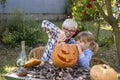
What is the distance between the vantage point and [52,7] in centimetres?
1284

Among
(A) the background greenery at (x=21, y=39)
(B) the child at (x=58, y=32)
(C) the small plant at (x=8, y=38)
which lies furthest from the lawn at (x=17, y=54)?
(B) the child at (x=58, y=32)

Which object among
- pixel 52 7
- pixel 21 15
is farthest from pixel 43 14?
pixel 21 15

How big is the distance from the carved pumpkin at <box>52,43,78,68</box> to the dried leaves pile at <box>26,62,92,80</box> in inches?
2.2

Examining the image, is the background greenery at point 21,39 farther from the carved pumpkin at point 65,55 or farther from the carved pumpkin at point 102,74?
the carved pumpkin at point 102,74

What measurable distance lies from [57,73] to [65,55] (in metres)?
0.24

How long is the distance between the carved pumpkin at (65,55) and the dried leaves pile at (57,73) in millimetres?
57

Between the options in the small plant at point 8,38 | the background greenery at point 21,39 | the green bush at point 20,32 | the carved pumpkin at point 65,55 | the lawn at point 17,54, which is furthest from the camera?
the green bush at point 20,32

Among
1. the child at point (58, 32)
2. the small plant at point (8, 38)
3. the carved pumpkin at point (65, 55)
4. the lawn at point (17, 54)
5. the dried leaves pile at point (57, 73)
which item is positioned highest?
the child at point (58, 32)

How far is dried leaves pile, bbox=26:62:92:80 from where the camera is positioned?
9.78 ft

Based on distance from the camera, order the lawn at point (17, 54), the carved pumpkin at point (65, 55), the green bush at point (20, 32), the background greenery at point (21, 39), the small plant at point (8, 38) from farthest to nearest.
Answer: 1. the green bush at point (20, 32)
2. the small plant at point (8, 38)
3. the background greenery at point (21, 39)
4. the lawn at point (17, 54)
5. the carved pumpkin at point (65, 55)

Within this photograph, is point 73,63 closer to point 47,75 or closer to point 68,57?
point 68,57

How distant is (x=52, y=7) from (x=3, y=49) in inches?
222

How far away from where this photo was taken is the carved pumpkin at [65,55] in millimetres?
3162

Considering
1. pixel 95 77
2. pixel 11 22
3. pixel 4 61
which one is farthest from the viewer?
pixel 11 22
